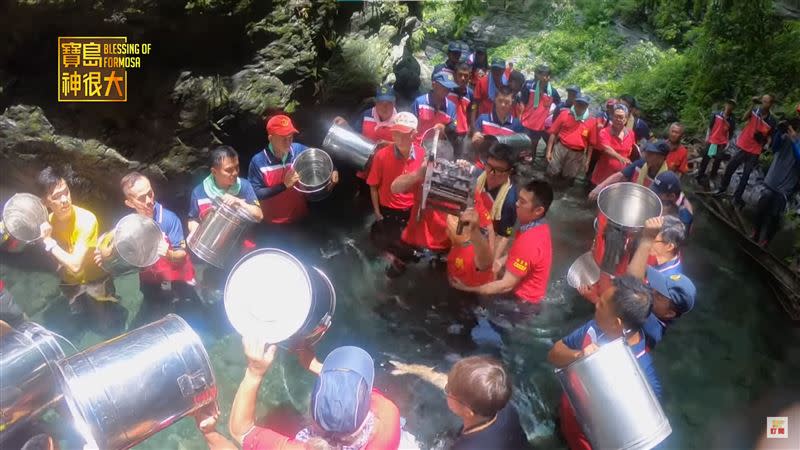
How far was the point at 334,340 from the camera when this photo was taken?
514 cm

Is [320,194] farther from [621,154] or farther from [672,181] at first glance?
[621,154]

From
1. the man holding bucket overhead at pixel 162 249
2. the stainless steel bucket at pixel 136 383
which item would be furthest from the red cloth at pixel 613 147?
the stainless steel bucket at pixel 136 383

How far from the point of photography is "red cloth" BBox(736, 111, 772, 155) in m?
8.04

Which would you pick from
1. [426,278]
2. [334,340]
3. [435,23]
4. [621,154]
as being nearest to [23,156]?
[334,340]

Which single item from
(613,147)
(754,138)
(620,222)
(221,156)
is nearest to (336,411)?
(221,156)

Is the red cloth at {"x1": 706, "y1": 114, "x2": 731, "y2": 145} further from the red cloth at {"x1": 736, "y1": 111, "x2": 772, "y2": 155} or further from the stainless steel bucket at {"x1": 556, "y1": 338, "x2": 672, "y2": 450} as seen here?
the stainless steel bucket at {"x1": 556, "y1": 338, "x2": 672, "y2": 450}

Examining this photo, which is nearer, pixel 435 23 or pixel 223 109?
pixel 223 109

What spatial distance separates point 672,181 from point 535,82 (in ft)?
14.8

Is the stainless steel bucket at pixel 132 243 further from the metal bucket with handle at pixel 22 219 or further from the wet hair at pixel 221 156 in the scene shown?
the wet hair at pixel 221 156

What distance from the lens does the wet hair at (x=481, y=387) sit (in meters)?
2.58

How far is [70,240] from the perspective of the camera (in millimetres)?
4117

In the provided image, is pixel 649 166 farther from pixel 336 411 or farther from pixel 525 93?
pixel 336 411

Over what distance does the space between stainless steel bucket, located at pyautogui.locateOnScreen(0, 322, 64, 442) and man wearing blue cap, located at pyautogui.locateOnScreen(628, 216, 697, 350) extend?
3.90 m

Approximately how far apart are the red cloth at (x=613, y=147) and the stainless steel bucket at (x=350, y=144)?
3921 millimetres
